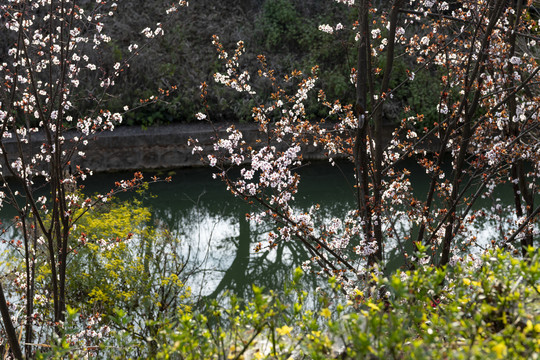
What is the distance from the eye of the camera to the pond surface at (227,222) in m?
6.35

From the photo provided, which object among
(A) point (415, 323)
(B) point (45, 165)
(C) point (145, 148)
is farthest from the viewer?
(C) point (145, 148)

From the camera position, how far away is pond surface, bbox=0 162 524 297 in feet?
20.8

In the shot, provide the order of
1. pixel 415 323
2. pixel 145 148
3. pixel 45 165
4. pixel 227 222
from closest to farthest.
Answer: pixel 415 323, pixel 227 222, pixel 45 165, pixel 145 148

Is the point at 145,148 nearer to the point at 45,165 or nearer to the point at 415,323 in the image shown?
the point at 45,165

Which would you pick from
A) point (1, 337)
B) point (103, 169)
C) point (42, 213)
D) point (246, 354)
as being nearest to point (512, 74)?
point (246, 354)

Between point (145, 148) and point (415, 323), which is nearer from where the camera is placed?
point (415, 323)

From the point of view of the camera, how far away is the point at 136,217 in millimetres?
5953

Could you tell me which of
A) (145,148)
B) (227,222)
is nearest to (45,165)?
(145,148)

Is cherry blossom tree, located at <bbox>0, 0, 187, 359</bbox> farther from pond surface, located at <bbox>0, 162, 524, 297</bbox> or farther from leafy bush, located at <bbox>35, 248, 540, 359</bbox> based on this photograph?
pond surface, located at <bbox>0, 162, 524, 297</bbox>

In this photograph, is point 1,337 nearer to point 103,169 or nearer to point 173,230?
point 173,230

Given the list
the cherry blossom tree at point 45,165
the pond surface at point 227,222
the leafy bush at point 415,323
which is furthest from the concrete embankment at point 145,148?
the leafy bush at point 415,323

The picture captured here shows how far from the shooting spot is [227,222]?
8008mm

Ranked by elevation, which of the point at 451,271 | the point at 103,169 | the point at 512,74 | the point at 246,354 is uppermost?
the point at 103,169

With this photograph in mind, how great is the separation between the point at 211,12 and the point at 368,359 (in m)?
11.4
